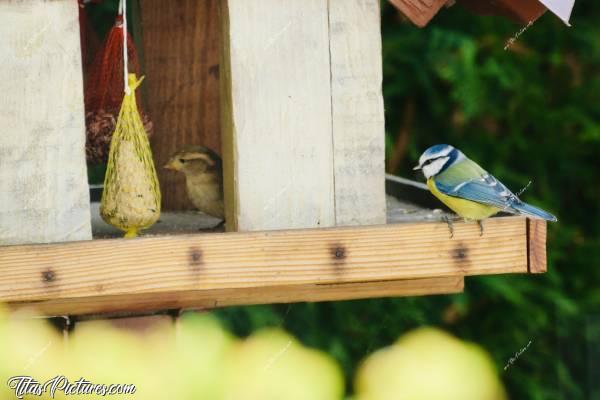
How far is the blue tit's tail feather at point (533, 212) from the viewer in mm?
2152

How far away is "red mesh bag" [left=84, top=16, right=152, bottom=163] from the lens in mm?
2414

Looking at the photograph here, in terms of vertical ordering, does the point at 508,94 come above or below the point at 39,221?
above

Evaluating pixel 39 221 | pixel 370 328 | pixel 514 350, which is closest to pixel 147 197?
pixel 39 221

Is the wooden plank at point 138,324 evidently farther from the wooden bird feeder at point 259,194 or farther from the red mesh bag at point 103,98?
the red mesh bag at point 103,98

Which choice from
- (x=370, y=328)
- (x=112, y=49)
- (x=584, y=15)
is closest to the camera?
(x=112, y=49)

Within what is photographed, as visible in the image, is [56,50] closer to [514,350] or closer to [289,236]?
[289,236]

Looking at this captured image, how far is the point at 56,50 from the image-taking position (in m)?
2.00

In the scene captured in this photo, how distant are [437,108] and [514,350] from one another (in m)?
0.85

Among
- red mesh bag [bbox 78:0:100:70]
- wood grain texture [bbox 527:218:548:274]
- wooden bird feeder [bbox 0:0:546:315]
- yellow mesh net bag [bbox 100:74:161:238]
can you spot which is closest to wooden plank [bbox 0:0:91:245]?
wooden bird feeder [bbox 0:0:546:315]

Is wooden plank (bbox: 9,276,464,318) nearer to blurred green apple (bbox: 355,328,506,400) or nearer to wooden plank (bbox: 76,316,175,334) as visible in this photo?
wooden plank (bbox: 76,316,175,334)

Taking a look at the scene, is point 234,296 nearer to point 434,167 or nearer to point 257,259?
point 257,259

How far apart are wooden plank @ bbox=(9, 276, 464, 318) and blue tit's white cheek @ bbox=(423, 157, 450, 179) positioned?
0.25 m

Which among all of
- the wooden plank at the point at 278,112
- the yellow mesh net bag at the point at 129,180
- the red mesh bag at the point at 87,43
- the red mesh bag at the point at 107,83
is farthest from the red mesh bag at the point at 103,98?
the wooden plank at the point at 278,112

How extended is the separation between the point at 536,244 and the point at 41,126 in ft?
3.09
